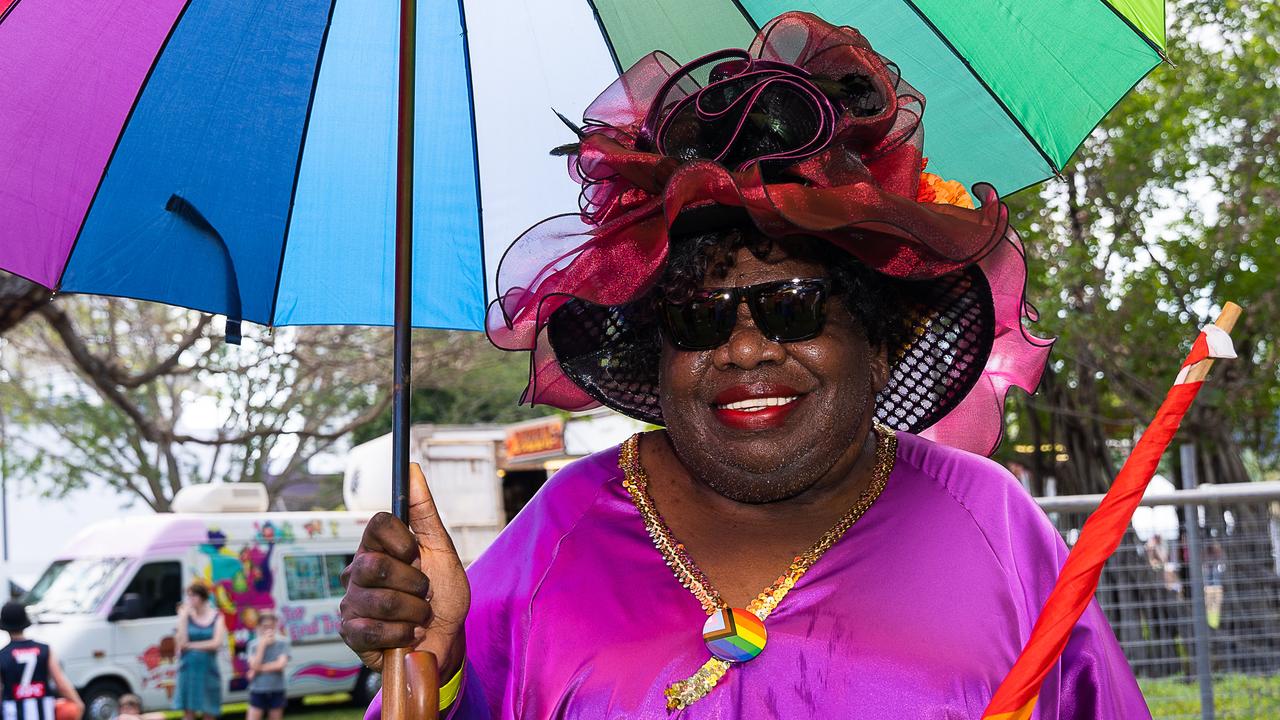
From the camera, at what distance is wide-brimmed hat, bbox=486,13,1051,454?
197 centimetres

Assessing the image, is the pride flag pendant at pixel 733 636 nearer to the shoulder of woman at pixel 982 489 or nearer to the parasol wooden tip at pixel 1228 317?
the shoulder of woman at pixel 982 489

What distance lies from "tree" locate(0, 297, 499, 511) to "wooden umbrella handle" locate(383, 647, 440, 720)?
12.3 metres

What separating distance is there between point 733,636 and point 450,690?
0.48 meters

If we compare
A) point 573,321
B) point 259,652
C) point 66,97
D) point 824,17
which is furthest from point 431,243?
point 259,652

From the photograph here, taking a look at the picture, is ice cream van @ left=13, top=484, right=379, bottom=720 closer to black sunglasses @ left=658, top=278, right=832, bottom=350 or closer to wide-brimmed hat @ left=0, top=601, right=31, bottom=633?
wide-brimmed hat @ left=0, top=601, right=31, bottom=633

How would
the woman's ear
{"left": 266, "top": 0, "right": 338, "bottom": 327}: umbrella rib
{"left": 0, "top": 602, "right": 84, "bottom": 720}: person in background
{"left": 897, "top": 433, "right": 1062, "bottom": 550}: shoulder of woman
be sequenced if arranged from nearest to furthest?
1. {"left": 897, "top": 433, "right": 1062, "bottom": 550}: shoulder of woman
2. the woman's ear
3. {"left": 266, "top": 0, "right": 338, "bottom": 327}: umbrella rib
4. {"left": 0, "top": 602, "right": 84, "bottom": 720}: person in background

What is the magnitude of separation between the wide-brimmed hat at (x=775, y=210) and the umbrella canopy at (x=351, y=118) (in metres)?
0.31

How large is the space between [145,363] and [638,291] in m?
18.0

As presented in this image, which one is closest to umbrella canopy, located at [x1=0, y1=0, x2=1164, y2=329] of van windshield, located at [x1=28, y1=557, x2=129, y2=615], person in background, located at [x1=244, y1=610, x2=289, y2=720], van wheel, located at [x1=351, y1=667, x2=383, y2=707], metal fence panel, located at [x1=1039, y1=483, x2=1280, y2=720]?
metal fence panel, located at [x1=1039, y1=483, x2=1280, y2=720]

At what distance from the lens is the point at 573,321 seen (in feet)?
7.81

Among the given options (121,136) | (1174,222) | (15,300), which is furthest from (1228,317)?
(1174,222)

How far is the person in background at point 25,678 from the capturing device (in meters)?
7.97

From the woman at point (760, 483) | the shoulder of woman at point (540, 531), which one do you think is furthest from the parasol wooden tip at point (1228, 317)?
the shoulder of woman at point (540, 531)

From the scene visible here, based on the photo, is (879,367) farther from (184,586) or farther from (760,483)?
(184,586)
